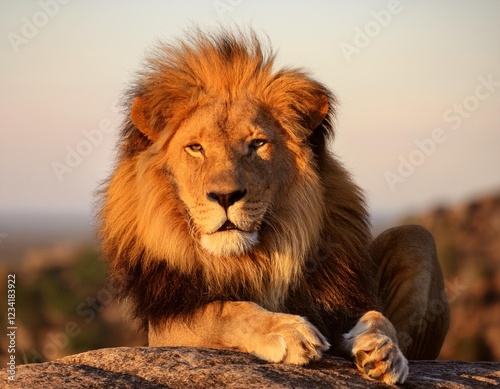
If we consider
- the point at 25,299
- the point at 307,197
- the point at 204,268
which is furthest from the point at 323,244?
the point at 25,299

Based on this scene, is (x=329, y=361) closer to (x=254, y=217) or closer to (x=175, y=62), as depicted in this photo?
(x=254, y=217)

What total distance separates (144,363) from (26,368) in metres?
0.56

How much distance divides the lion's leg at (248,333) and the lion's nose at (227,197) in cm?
54

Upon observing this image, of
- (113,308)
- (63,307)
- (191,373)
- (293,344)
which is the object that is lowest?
(63,307)

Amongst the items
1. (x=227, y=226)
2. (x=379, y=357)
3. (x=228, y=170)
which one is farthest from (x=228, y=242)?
(x=379, y=357)

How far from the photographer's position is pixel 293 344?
4852mm

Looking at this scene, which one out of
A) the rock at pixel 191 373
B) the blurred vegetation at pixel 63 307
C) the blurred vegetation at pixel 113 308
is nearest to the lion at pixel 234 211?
the rock at pixel 191 373

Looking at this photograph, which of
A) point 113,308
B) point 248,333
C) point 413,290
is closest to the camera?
point 248,333

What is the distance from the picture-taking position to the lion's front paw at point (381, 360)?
16.0ft

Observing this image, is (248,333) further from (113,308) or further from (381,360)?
(113,308)

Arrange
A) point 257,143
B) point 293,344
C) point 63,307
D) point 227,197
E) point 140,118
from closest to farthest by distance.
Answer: point 293,344 → point 227,197 → point 257,143 → point 140,118 → point 63,307

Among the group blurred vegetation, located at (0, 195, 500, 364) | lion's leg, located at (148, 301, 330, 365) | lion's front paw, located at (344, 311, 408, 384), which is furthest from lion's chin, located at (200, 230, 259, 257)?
blurred vegetation, located at (0, 195, 500, 364)

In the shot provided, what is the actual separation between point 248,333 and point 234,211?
0.62 metres

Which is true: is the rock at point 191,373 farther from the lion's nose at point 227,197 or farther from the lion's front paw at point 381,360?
the lion's nose at point 227,197
